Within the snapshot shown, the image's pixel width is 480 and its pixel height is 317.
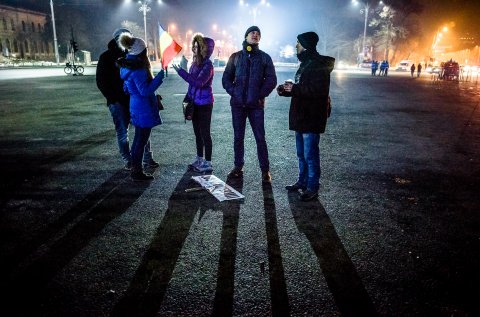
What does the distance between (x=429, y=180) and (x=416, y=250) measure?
8.08 ft

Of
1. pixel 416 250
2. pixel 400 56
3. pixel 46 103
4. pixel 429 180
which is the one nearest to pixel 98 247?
pixel 416 250

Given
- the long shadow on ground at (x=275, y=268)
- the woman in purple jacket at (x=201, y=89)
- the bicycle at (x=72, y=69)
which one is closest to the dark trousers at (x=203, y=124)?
the woman in purple jacket at (x=201, y=89)

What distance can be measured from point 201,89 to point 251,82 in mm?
853

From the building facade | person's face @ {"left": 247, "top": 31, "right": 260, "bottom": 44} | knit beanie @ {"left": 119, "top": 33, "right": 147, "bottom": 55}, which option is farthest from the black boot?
the building facade

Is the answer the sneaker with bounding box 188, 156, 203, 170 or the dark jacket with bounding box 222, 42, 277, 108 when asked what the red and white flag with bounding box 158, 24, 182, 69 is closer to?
the dark jacket with bounding box 222, 42, 277, 108

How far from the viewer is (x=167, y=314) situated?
2.58m

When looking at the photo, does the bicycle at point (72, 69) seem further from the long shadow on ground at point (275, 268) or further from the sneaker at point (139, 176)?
the long shadow on ground at point (275, 268)

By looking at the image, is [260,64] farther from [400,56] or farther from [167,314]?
[400,56]

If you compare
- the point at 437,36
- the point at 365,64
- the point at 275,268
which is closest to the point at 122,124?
the point at 275,268

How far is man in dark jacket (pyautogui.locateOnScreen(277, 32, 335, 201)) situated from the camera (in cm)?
433

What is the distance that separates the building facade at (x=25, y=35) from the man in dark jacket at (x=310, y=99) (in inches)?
2764

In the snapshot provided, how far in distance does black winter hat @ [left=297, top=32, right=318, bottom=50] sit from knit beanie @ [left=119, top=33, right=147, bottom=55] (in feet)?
6.63

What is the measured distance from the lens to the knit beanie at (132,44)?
472 centimetres

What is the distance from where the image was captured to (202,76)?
5336 mm
